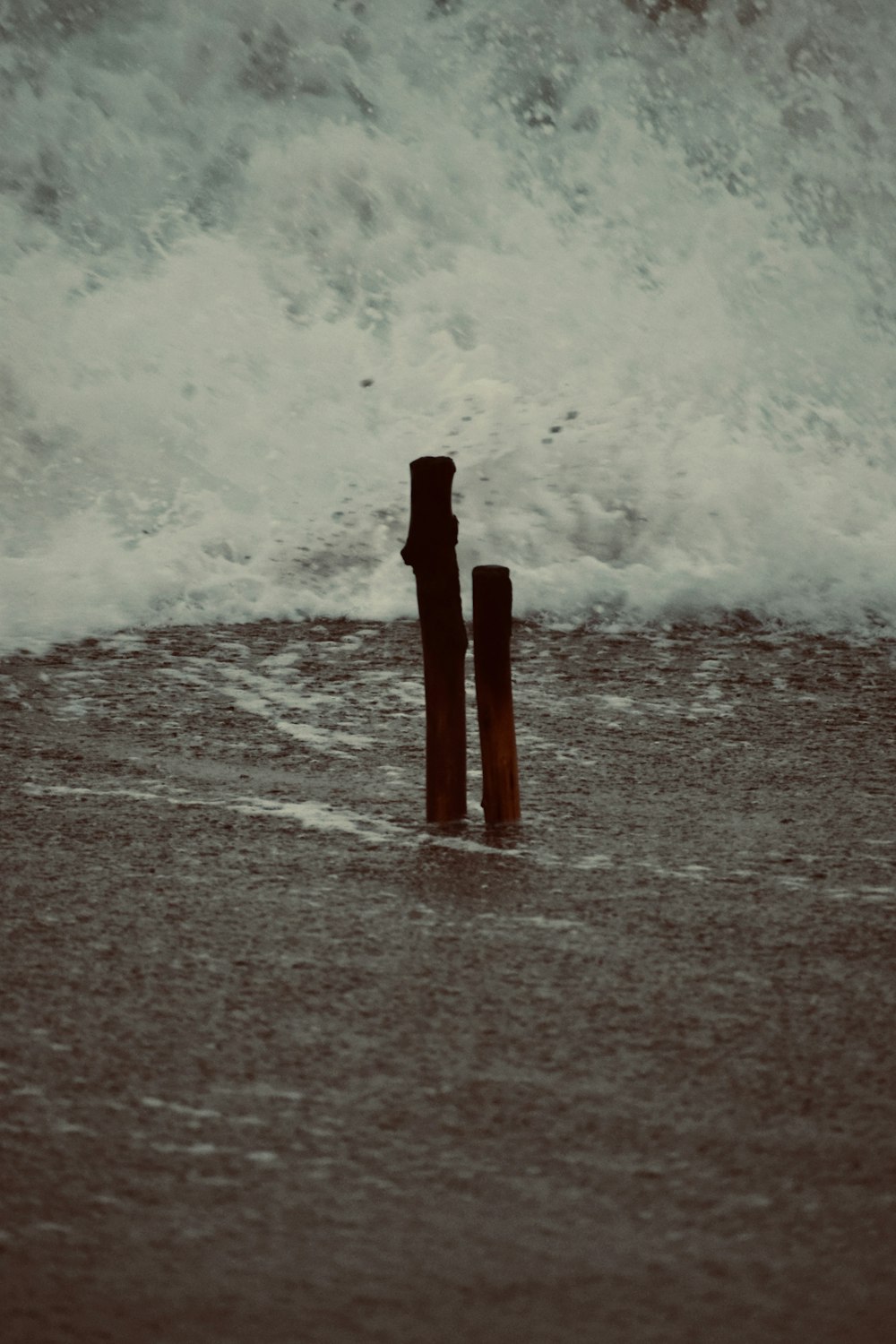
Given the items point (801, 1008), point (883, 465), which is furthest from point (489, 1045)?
point (883, 465)

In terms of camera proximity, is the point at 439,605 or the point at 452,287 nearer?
the point at 439,605

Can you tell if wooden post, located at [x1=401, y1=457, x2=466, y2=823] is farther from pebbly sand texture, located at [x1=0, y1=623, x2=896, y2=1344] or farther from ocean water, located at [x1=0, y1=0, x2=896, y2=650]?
ocean water, located at [x1=0, y1=0, x2=896, y2=650]

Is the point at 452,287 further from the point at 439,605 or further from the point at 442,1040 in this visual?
the point at 442,1040

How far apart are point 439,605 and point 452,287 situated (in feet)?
15.5

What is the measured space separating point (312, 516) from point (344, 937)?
3.96 meters

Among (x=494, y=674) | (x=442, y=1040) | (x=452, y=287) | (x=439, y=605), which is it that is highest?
(x=452, y=287)

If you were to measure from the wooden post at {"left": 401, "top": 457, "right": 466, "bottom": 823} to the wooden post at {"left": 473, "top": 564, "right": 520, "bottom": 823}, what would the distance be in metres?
0.04

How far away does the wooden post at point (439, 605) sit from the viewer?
292 cm

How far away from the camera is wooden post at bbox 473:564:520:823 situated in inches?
116

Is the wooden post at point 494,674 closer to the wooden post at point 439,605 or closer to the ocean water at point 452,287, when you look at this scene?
the wooden post at point 439,605

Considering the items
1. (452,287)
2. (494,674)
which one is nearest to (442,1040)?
(494,674)

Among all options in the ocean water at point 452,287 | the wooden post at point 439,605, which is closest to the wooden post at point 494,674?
the wooden post at point 439,605

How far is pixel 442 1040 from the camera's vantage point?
214cm

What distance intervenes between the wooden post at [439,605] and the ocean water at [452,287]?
109 inches
